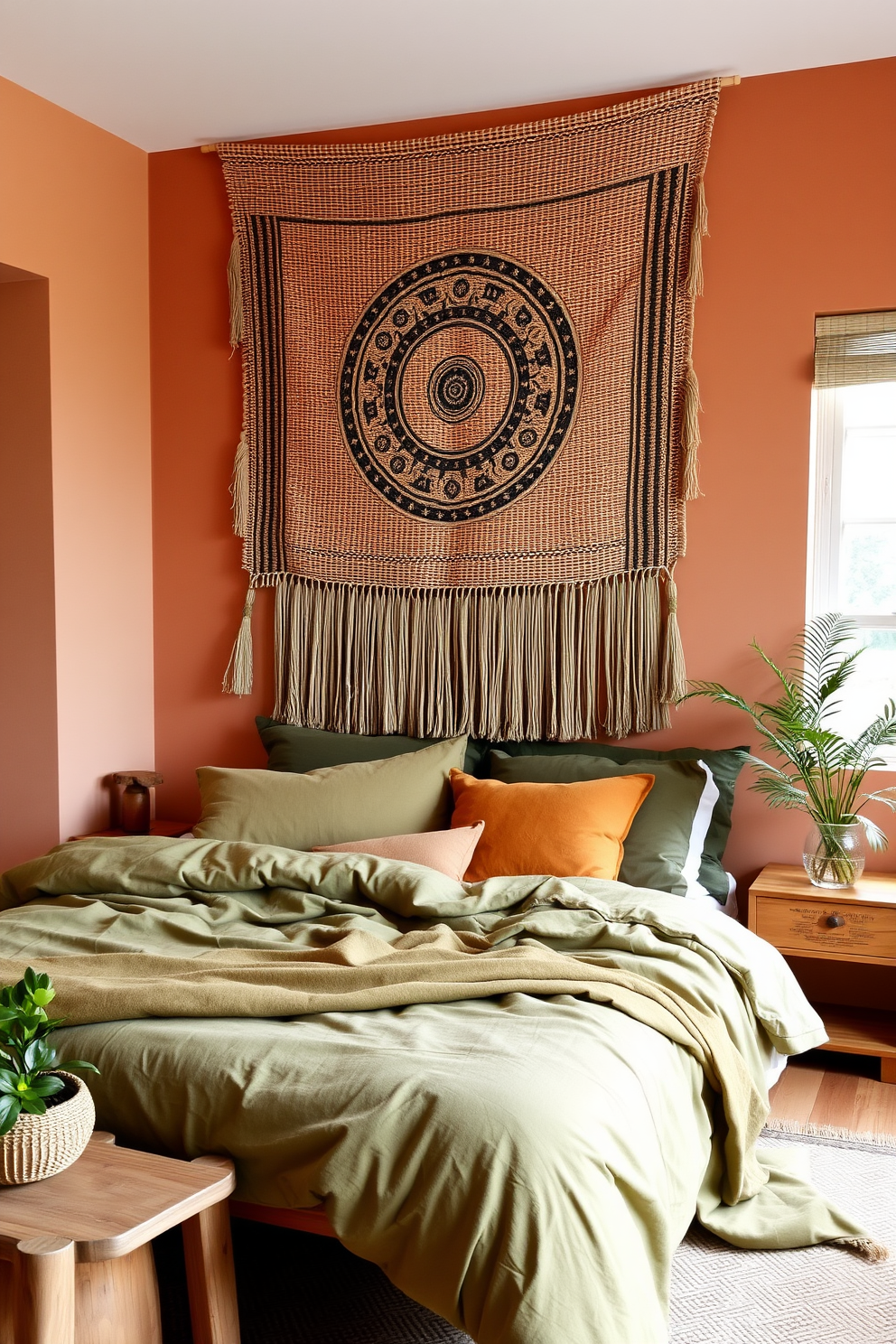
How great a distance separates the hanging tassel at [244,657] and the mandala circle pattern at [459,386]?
0.61 meters

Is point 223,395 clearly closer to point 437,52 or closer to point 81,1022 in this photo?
point 437,52

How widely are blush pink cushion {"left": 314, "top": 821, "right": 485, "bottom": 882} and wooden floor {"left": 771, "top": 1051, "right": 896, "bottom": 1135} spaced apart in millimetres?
983

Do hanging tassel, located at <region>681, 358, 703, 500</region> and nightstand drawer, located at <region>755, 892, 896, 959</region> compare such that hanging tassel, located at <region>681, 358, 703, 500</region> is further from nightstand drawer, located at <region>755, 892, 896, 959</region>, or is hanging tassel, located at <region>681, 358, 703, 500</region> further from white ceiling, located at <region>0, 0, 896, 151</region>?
nightstand drawer, located at <region>755, 892, 896, 959</region>

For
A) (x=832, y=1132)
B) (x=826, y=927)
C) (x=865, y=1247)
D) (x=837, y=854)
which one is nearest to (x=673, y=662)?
(x=837, y=854)

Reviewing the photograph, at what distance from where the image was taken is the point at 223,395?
401 cm

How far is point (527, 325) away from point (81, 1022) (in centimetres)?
246

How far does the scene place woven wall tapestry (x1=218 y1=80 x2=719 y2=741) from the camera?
347 cm

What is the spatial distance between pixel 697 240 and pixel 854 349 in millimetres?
549

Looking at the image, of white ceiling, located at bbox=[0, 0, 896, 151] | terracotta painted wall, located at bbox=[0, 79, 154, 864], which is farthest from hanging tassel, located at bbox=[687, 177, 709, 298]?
terracotta painted wall, located at bbox=[0, 79, 154, 864]

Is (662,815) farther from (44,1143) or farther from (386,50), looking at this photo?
(386,50)

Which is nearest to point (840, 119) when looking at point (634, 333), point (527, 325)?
point (634, 333)

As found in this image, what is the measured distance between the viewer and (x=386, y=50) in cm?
323

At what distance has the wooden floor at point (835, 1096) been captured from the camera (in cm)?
283

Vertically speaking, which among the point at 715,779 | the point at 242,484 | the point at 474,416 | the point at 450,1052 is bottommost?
the point at 450,1052
